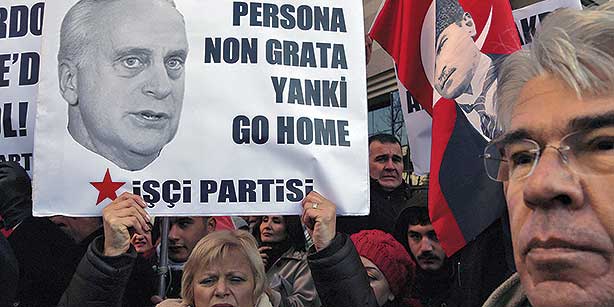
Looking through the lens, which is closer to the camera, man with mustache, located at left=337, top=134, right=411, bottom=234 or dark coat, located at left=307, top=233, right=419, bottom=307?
dark coat, located at left=307, top=233, right=419, bottom=307

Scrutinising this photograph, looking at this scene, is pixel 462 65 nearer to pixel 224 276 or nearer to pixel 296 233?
pixel 296 233

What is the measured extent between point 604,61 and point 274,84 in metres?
1.53

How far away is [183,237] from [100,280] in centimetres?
120

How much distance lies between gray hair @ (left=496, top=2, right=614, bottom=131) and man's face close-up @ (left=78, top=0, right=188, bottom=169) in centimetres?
143

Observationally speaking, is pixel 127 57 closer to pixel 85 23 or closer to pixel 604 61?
pixel 85 23

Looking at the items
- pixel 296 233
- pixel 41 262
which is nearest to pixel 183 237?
pixel 296 233

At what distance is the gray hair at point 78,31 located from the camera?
234cm

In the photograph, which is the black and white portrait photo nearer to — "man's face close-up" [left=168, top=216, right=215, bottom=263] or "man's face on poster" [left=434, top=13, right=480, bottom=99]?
"man's face on poster" [left=434, top=13, right=480, bottom=99]

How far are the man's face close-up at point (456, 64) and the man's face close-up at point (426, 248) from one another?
71 centimetres

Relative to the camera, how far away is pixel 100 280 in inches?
82.8

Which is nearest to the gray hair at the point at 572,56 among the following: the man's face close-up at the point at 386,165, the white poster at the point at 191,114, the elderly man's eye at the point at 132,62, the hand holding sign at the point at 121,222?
the white poster at the point at 191,114

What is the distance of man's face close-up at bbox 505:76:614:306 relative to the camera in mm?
942

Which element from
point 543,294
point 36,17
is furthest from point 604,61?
point 36,17

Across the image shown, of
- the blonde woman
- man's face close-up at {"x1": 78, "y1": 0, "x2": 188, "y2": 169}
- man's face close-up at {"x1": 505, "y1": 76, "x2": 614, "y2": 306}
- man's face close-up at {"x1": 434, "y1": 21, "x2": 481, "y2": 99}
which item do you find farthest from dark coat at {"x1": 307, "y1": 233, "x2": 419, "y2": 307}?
man's face close-up at {"x1": 505, "y1": 76, "x2": 614, "y2": 306}
